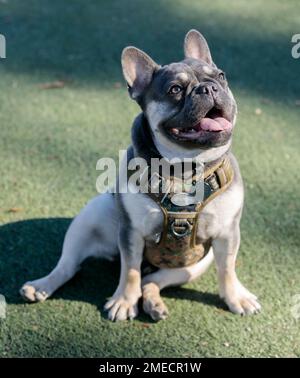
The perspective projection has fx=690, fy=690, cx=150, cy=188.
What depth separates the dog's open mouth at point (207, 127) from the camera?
2787 millimetres

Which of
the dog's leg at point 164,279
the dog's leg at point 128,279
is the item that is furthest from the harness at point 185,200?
the dog's leg at point 164,279

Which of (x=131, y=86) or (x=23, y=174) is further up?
(x=131, y=86)

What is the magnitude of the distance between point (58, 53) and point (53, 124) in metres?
1.22

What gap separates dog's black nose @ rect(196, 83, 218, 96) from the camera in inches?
109

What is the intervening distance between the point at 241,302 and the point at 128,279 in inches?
21.4

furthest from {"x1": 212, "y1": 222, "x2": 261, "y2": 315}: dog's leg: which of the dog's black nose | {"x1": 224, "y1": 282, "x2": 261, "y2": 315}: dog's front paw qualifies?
the dog's black nose

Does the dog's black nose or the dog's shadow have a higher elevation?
the dog's black nose

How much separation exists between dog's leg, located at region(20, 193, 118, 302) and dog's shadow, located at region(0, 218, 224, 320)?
8 cm

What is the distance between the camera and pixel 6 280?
3428 mm

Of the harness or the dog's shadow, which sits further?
the dog's shadow

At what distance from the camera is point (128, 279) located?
319cm

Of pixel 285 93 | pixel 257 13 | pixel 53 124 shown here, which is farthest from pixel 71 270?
pixel 257 13

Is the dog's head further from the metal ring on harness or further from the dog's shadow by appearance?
the dog's shadow
